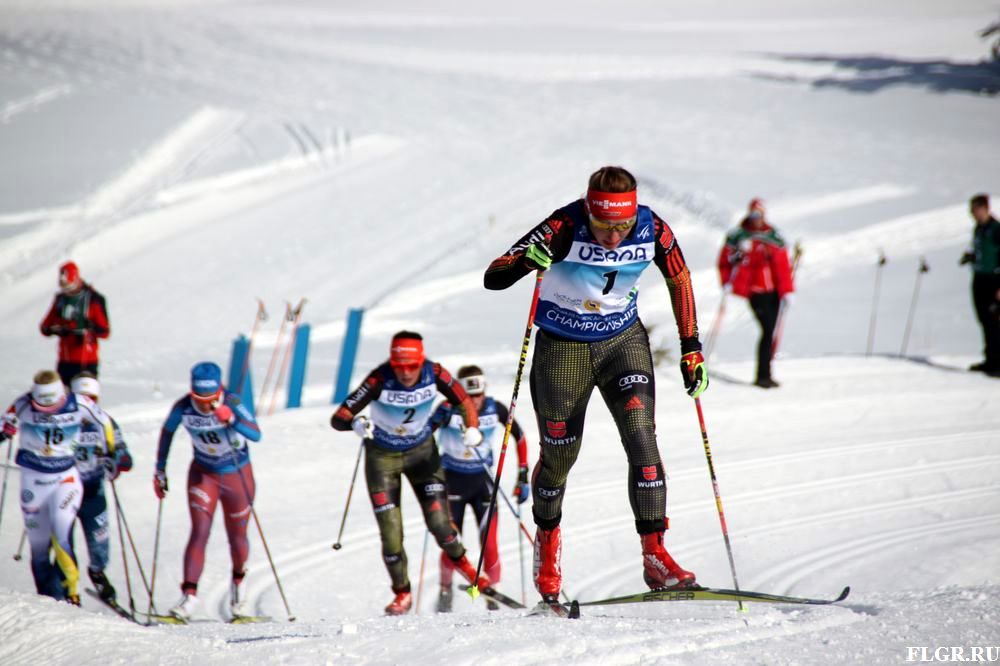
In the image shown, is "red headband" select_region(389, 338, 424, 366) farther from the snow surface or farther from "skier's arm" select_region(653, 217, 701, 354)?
"skier's arm" select_region(653, 217, 701, 354)

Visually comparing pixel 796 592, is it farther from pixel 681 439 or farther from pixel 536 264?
pixel 536 264

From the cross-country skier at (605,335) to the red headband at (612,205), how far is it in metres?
0.03

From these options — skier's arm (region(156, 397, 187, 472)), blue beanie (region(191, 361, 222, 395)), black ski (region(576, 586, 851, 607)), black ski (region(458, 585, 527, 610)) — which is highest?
blue beanie (region(191, 361, 222, 395))

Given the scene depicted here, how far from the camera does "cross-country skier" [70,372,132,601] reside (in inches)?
325

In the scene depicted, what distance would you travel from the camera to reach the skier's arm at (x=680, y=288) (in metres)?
5.44

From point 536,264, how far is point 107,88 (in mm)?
24758

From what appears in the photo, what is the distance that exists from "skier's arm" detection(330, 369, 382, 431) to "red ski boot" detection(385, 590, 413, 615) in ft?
5.21

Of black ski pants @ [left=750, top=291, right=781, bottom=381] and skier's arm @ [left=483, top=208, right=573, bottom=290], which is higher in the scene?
skier's arm @ [left=483, top=208, right=573, bottom=290]

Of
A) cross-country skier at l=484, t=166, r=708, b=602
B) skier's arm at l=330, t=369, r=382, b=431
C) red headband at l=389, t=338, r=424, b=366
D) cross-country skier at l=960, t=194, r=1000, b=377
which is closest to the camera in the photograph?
cross-country skier at l=484, t=166, r=708, b=602

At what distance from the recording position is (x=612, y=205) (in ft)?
16.7

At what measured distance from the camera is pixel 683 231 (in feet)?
65.8

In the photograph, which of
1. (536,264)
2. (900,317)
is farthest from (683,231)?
(536,264)

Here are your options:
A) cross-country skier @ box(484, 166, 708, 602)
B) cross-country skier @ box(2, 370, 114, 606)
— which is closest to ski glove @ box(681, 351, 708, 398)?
cross-country skier @ box(484, 166, 708, 602)

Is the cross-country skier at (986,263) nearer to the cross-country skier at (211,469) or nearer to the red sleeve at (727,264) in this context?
the red sleeve at (727,264)
